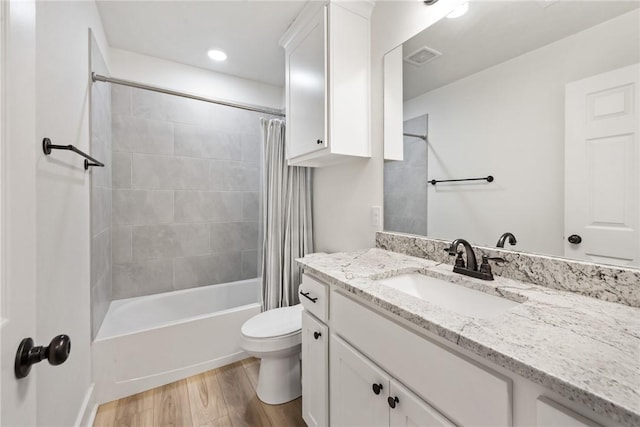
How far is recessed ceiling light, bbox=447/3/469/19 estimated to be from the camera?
1.16m

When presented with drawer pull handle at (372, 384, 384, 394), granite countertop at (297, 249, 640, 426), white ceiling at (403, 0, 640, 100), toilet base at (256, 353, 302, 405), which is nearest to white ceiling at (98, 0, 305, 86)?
white ceiling at (403, 0, 640, 100)

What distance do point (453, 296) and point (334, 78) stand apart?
1.25 m

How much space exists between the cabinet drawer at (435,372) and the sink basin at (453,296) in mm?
255

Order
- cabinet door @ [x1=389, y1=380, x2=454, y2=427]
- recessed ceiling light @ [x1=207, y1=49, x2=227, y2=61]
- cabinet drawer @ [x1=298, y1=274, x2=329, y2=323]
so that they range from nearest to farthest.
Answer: cabinet door @ [x1=389, y1=380, x2=454, y2=427], cabinet drawer @ [x1=298, y1=274, x2=329, y2=323], recessed ceiling light @ [x1=207, y1=49, x2=227, y2=61]

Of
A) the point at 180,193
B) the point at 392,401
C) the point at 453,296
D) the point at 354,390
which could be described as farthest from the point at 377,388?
the point at 180,193

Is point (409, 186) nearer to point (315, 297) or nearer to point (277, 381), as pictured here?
point (315, 297)

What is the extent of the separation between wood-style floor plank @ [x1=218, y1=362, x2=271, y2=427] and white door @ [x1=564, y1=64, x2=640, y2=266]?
5.57 feet

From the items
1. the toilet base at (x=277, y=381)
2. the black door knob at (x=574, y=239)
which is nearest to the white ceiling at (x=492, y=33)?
the black door knob at (x=574, y=239)

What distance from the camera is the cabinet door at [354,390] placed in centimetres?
84

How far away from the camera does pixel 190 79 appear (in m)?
2.41

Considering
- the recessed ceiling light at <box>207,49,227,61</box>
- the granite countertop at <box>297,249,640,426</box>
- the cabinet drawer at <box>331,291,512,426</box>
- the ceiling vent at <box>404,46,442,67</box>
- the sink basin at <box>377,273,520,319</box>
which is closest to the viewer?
the granite countertop at <box>297,249,640,426</box>

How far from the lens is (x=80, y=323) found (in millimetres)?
1375

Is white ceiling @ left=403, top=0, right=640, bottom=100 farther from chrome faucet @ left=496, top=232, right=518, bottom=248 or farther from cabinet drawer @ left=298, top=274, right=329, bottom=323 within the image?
cabinet drawer @ left=298, top=274, right=329, bottom=323

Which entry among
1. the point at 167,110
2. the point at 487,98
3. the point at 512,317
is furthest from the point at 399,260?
the point at 167,110
